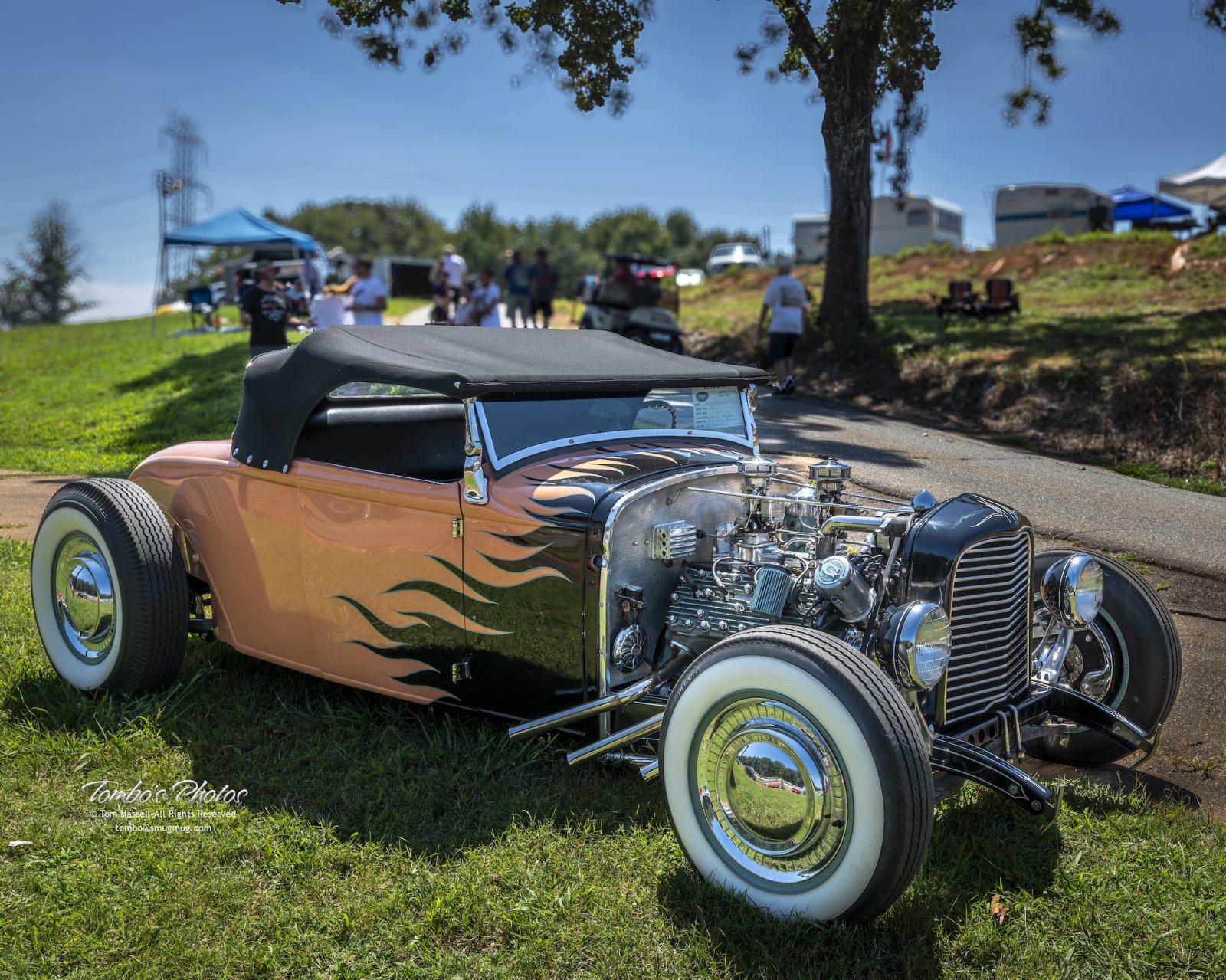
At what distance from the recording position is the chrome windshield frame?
368 centimetres

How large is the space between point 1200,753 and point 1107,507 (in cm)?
376

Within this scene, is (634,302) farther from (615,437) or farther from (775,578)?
(775,578)

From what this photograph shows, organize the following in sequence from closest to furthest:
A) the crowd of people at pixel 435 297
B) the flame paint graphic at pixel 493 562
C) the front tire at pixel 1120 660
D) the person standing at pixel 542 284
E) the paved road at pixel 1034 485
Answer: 1. the flame paint graphic at pixel 493 562
2. the front tire at pixel 1120 660
3. the paved road at pixel 1034 485
4. the crowd of people at pixel 435 297
5. the person standing at pixel 542 284

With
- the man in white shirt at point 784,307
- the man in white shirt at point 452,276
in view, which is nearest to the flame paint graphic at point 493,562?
the man in white shirt at point 784,307

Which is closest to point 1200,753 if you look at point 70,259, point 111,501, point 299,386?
point 299,386

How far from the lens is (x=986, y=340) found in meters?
13.6

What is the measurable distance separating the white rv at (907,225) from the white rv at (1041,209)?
1.87 m

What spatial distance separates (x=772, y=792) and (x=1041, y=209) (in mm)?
32033

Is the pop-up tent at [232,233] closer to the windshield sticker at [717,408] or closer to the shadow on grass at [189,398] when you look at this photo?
the shadow on grass at [189,398]

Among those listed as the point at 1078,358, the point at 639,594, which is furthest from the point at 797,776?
the point at 1078,358

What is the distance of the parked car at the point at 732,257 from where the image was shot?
39594 mm

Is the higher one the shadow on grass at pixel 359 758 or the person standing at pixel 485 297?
the person standing at pixel 485 297

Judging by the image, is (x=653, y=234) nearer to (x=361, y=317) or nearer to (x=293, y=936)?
(x=361, y=317)

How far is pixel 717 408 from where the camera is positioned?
441 cm
